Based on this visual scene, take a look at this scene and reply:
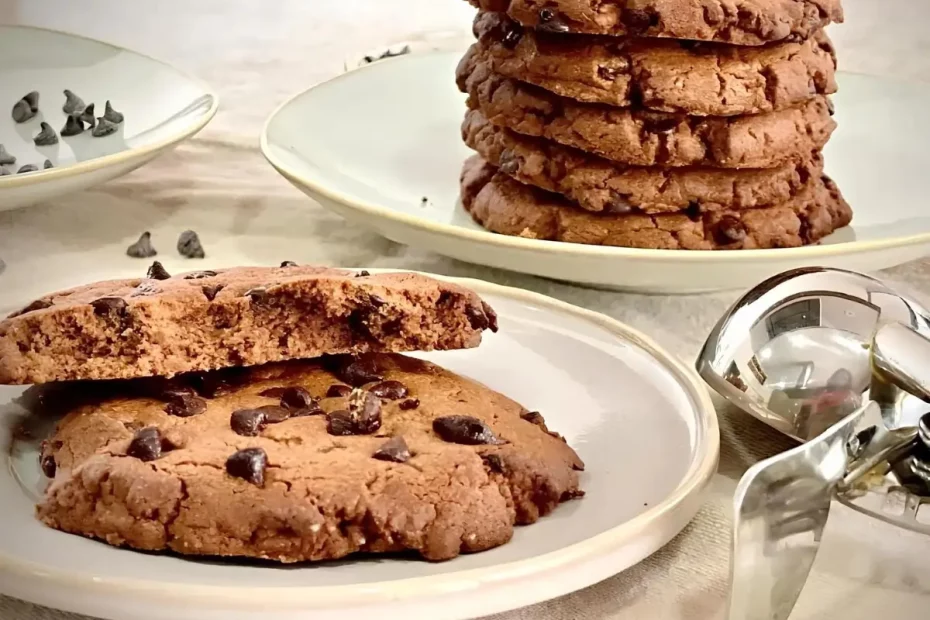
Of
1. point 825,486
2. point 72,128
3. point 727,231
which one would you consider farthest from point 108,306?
point 72,128

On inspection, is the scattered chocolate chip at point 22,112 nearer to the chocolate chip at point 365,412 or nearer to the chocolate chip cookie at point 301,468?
the chocolate chip cookie at point 301,468

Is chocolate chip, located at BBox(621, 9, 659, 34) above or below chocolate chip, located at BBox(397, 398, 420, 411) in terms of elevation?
above

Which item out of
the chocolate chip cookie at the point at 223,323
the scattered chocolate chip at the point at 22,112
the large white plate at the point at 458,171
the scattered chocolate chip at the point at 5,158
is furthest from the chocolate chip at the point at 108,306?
the scattered chocolate chip at the point at 22,112

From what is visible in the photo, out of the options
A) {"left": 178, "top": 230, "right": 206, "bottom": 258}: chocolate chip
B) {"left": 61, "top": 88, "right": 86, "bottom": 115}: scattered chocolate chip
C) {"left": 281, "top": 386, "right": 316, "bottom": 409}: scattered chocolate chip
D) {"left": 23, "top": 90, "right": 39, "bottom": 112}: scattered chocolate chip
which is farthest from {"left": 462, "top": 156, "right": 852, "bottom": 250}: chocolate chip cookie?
{"left": 23, "top": 90, "right": 39, "bottom": 112}: scattered chocolate chip

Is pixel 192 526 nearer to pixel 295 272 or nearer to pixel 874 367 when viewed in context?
pixel 295 272

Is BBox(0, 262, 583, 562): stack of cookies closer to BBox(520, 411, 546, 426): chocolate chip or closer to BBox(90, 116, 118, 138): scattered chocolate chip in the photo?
BBox(520, 411, 546, 426): chocolate chip

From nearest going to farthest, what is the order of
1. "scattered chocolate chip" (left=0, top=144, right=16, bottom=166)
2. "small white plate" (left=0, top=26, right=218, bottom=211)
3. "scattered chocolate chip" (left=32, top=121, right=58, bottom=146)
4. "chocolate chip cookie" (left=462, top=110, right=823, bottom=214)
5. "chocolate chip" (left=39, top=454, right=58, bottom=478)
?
"chocolate chip" (left=39, top=454, right=58, bottom=478) < "chocolate chip cookie" (left=462, top=110, right=823, bottom=214) < "small white plate" (left=0, top=26, right=218, bottom=211) < "scattered chocolate chip" (left=0, top=144, right=16, bottom=166) < "scattered chocolate chip" (left=32, top=121, right=58, bottom=146)
